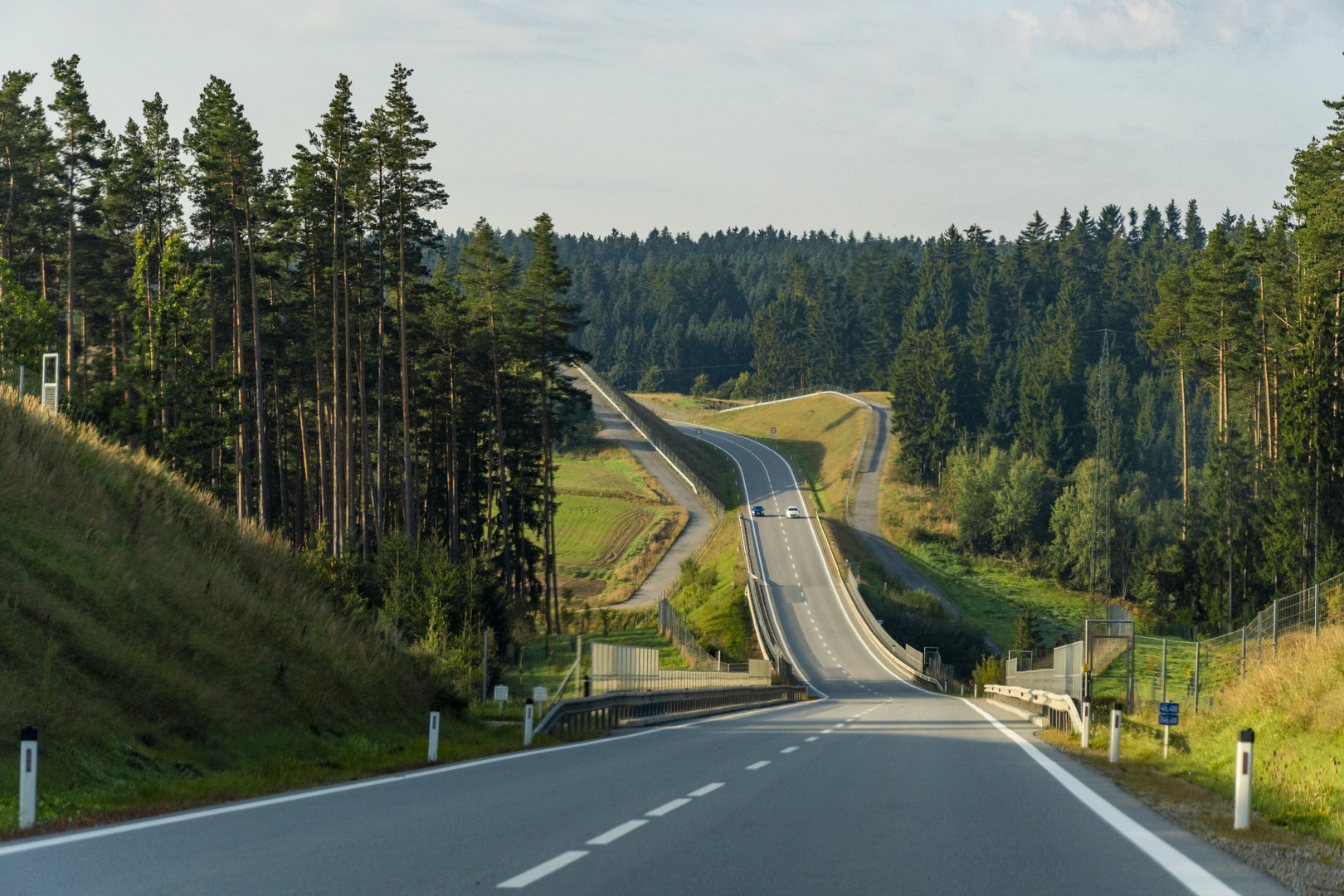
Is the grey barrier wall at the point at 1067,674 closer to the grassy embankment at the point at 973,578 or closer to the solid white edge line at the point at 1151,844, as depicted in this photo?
the solid white edge line at the point at 1151,844

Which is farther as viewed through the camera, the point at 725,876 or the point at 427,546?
the point at 427,546

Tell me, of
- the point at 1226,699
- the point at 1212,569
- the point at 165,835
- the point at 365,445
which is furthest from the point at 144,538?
the point at 1212,569

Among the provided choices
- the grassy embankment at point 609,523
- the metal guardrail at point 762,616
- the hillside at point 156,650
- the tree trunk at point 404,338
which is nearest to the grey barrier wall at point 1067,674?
the hillside at point 156,650

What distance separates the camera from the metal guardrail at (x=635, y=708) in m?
24.4

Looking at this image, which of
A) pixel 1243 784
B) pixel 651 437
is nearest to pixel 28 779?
pixel 1243 784

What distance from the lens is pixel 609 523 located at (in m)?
115

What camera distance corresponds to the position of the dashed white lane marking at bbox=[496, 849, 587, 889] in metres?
7.47

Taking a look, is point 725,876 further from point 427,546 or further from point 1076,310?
point 1076,310

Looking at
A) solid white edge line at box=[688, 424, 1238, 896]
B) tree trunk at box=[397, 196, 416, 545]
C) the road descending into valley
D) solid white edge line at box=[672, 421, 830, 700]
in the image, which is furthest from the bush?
the road descending into valley

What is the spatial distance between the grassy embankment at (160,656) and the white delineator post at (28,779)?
130mm

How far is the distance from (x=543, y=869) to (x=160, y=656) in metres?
11.7

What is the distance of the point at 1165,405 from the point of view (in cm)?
16988

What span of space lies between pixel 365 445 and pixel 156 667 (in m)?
40.0

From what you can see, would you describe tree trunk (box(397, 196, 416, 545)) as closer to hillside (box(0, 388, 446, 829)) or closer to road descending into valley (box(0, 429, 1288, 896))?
hillside (box(0, 388, 446, 829))
